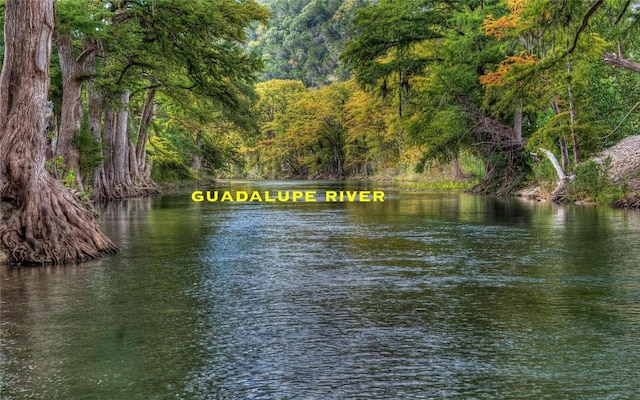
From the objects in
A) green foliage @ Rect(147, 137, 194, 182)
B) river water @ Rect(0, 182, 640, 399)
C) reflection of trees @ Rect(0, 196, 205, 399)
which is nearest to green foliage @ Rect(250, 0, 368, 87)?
green foliage @ Rect(147, 137, 194, 182)

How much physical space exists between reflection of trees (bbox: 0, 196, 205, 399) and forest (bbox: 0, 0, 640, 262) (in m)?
1.71

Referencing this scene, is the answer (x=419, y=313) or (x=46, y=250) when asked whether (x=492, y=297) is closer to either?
(x=419, y=313)

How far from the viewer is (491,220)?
63.0ft

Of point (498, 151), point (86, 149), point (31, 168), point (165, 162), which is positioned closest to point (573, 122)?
point (498, 151)

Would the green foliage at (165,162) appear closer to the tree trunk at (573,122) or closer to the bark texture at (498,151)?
the bark texture at (498,151)

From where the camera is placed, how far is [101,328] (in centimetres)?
680

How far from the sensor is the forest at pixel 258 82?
12148 millimetres

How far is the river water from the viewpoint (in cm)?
504

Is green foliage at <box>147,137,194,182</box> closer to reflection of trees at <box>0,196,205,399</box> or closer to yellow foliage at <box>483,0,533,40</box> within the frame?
yellow foliage at <box>483,0,533,40</box>

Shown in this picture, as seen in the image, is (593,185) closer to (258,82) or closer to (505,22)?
(505,22)

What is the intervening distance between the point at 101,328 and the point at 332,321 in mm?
2236

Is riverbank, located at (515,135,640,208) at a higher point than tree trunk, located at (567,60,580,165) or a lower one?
lower

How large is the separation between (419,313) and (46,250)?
683cm

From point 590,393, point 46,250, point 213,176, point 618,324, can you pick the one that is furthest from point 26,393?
point 213,176
